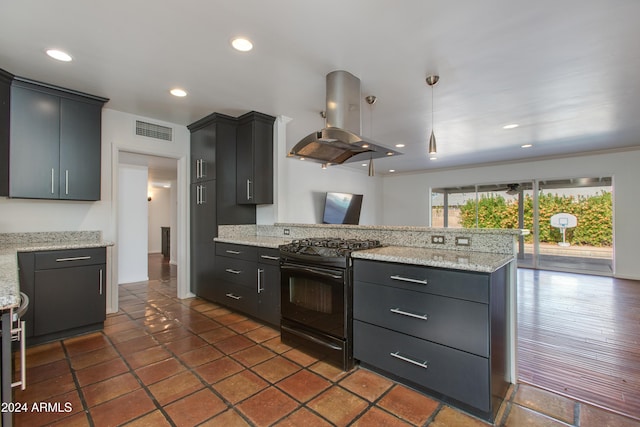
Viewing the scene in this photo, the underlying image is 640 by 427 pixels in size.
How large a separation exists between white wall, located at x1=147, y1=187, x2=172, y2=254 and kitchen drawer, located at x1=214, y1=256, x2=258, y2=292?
614 cm

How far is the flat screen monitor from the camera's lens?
686cm

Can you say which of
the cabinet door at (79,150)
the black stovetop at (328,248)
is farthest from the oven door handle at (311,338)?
the cabinet door at (79,150)

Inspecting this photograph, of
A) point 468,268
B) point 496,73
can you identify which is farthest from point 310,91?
point 468,268

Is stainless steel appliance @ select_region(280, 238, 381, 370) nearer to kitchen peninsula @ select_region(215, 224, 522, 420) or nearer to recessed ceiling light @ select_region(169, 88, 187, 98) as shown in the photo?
kitchen peninsula @ select_region(215, 224, 522, 420)

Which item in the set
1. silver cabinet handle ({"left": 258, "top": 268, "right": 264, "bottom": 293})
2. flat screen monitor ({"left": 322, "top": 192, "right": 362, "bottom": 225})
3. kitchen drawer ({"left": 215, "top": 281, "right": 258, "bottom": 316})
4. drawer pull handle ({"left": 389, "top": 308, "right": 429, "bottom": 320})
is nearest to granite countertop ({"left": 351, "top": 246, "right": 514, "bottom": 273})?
drawer pull handle ({"left": 389, "top": 308, "right": 429, "bottom": 320})

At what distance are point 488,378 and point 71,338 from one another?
3.41m

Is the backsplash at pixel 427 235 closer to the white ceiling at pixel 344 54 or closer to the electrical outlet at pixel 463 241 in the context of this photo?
the electrical outlet at pixel 463 241

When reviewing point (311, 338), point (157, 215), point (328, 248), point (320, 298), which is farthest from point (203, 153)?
point (157, 215)

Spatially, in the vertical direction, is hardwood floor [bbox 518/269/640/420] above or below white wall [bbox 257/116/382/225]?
below

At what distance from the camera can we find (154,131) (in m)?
3.81

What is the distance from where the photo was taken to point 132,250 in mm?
4902

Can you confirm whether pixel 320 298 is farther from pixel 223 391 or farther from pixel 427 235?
pixel 427 235

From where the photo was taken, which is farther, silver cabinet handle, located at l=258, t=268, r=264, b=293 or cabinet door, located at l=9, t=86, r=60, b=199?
silver cabinet handle, located at l=258, t=268, r=264, b=293

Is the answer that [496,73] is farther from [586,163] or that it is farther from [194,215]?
[586,163]
